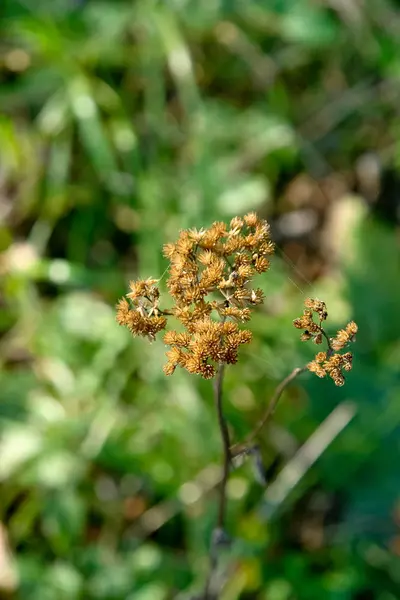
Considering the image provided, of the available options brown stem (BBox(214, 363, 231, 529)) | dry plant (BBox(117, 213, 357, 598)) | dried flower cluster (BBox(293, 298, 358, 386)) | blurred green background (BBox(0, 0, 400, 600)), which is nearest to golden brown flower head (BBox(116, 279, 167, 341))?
dry plant (BBox(117, 213, 357, 598))

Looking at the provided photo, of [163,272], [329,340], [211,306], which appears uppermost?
[163,272]

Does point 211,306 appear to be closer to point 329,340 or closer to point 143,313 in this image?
point 143,313

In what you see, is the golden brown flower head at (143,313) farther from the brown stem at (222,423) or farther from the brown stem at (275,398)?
the brown stem at (275,398)

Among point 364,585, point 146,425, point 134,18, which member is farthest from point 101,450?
point 134,18

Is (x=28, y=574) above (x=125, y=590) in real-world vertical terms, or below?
above

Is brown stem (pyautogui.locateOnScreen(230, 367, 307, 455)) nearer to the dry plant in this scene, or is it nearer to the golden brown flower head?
the dry plant

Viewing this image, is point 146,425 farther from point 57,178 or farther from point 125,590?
point 57,178

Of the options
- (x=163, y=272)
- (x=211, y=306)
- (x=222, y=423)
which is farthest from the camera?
(x=163, y=272)

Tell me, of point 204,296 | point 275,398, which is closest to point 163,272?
point 275,398
